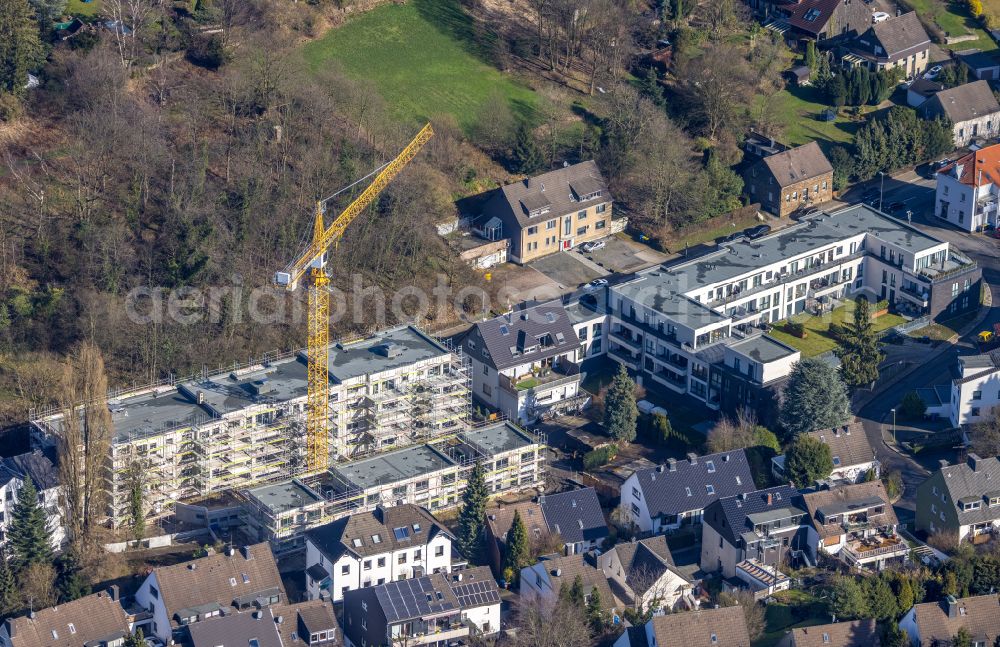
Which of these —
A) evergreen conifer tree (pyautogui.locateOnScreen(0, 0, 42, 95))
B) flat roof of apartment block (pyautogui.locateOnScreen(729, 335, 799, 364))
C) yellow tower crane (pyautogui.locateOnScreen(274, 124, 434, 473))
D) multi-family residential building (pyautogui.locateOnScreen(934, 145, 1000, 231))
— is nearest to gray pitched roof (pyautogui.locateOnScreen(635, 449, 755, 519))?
flat roof of apartment block (pyautogui.locateOnScreen(729, 335, 799, 364))

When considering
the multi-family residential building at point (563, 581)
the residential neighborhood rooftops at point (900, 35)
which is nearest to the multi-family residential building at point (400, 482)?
the multi-family residential building at point (563, 581)

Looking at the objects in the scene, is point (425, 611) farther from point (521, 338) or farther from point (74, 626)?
point (521, 338)

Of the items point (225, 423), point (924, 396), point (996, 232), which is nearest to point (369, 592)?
point (225, 423)

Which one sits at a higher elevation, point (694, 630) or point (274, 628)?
point (694, 630)

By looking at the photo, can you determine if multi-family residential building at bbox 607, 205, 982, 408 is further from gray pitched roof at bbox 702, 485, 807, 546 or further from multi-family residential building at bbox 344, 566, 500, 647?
multi-family residential building at bbox 344, 566, 500, 647

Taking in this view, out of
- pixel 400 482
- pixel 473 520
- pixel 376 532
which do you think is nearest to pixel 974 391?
pixel 473 520

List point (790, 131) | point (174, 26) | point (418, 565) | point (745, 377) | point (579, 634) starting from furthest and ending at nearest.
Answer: point (790, 131) → point (174, 26) → point (745, 377) → point (418, 565) → point (579, 634)

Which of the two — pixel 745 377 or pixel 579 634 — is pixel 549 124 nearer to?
pixel 745 377
